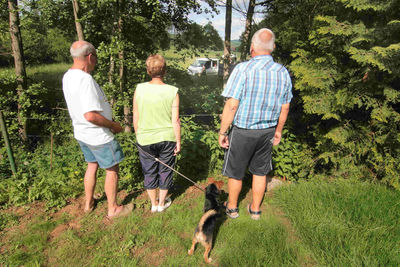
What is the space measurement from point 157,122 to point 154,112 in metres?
0.11

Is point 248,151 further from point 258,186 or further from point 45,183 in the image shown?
point 45,183

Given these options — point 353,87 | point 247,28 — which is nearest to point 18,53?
point 247,28

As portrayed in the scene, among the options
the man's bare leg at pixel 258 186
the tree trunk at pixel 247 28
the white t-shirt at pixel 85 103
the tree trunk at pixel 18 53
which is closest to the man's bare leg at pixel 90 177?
the white t-shirt at pixel 85 103

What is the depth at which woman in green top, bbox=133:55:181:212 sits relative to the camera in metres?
2.34

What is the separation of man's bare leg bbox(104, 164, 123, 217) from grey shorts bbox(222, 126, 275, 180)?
1262 millimetres

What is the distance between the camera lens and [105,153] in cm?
243

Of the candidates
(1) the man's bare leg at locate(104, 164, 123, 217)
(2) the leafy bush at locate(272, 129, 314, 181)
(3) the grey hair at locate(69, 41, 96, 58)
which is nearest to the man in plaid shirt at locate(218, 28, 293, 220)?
(2) the leafy bush at locate(272, 129, 314, 181)

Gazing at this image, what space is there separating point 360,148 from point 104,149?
3.30 meters

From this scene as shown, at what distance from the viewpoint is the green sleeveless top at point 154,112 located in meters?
2.35

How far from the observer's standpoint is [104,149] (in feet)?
7.89

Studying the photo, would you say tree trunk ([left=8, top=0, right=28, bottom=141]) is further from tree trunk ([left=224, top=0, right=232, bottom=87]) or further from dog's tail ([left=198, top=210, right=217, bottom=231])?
tree trunk ([left=224, top=0, right=232, bottom=87])

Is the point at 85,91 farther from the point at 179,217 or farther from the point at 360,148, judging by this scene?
the point at 360,148

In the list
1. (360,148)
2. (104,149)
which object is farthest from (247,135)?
(360,148)

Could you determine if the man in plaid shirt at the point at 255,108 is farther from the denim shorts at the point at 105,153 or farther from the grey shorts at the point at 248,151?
the denim shorts at the point at 105,153
